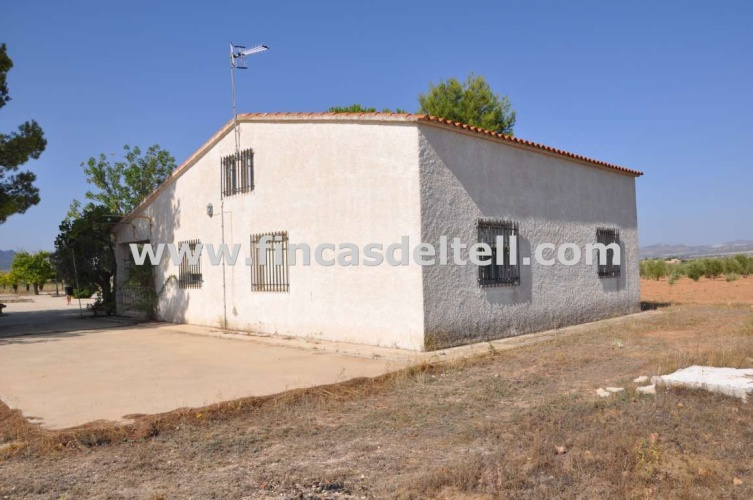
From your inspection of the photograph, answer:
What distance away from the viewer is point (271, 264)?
12.1 m

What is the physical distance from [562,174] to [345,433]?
9723 millimetres

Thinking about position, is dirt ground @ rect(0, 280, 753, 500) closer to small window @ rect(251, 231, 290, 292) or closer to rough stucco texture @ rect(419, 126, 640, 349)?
rough stucco texture @ rect(419, 126, 640, 349)

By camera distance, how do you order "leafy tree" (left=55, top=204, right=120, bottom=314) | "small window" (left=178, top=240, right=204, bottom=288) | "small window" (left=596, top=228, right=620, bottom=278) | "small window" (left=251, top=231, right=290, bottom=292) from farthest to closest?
"leafy tree" (left=55, top=204, right=120, bottom=314)
"small window" (left=178, top=240, right=204, bottom=288)
"small window" (left=596, top=228, right=620, bottom=278)
"small window" (left=251, top=231, right=290, bottom=292)

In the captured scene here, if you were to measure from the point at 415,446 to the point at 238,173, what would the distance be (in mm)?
9634

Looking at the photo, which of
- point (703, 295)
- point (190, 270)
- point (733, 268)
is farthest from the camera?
point (733, 268)

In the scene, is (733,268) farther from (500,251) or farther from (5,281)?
(5,281)

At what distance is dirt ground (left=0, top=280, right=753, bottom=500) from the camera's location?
3.88m

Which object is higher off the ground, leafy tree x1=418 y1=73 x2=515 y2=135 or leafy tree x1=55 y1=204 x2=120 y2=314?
leafy tree x1=418 y1=73 x2=515 y2=135

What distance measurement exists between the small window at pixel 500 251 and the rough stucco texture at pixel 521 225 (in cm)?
15

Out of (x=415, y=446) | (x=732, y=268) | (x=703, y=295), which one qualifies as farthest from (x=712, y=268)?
(x=415, y=446)

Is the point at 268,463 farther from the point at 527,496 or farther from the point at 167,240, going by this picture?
the point at 167,240

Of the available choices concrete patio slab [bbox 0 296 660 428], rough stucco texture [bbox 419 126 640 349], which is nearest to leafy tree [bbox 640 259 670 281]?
rough stucco texture [bbox 419 126 640 349]

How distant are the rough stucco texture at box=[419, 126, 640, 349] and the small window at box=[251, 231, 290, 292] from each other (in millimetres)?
3548

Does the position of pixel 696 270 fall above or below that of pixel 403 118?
below
